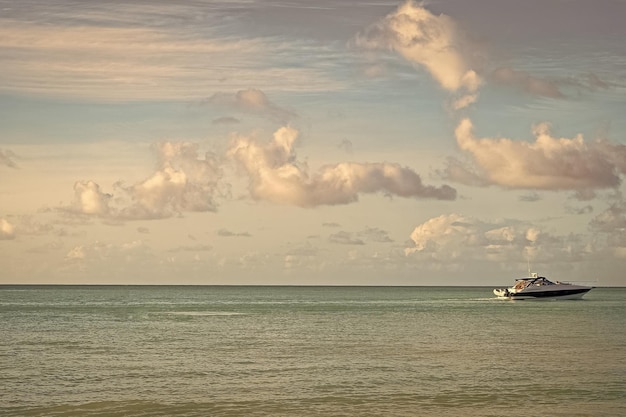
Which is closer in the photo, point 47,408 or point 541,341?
point 47,408

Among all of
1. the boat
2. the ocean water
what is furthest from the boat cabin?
the ocean water

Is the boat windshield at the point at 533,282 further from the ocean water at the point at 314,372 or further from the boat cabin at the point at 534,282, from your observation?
the ocean water at the point at 314,372

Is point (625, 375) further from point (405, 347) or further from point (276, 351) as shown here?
point (276, 351)

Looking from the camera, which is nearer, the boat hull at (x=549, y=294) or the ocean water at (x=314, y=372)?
the ocean water at (x=314, y=372)

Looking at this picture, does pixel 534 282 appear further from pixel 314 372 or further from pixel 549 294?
pixel 314 372

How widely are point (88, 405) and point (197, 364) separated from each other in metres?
17.4

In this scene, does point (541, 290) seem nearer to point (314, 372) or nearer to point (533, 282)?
point (533, 282)

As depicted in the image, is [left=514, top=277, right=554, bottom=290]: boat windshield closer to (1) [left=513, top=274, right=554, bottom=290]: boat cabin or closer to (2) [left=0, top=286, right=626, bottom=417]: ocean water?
(1) [left=513, top=274, right=554, bottom=290]: boat cabin

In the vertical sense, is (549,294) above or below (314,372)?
above

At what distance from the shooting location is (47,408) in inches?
1617

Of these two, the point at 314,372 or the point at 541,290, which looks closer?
the point at 314,372

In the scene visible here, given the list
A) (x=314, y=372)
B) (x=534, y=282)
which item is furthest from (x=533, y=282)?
Result: (x=314, y=372)

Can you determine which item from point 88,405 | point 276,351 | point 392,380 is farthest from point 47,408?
point 276,351

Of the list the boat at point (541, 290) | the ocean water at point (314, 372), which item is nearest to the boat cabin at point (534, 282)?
the boat at point (541, 290)
